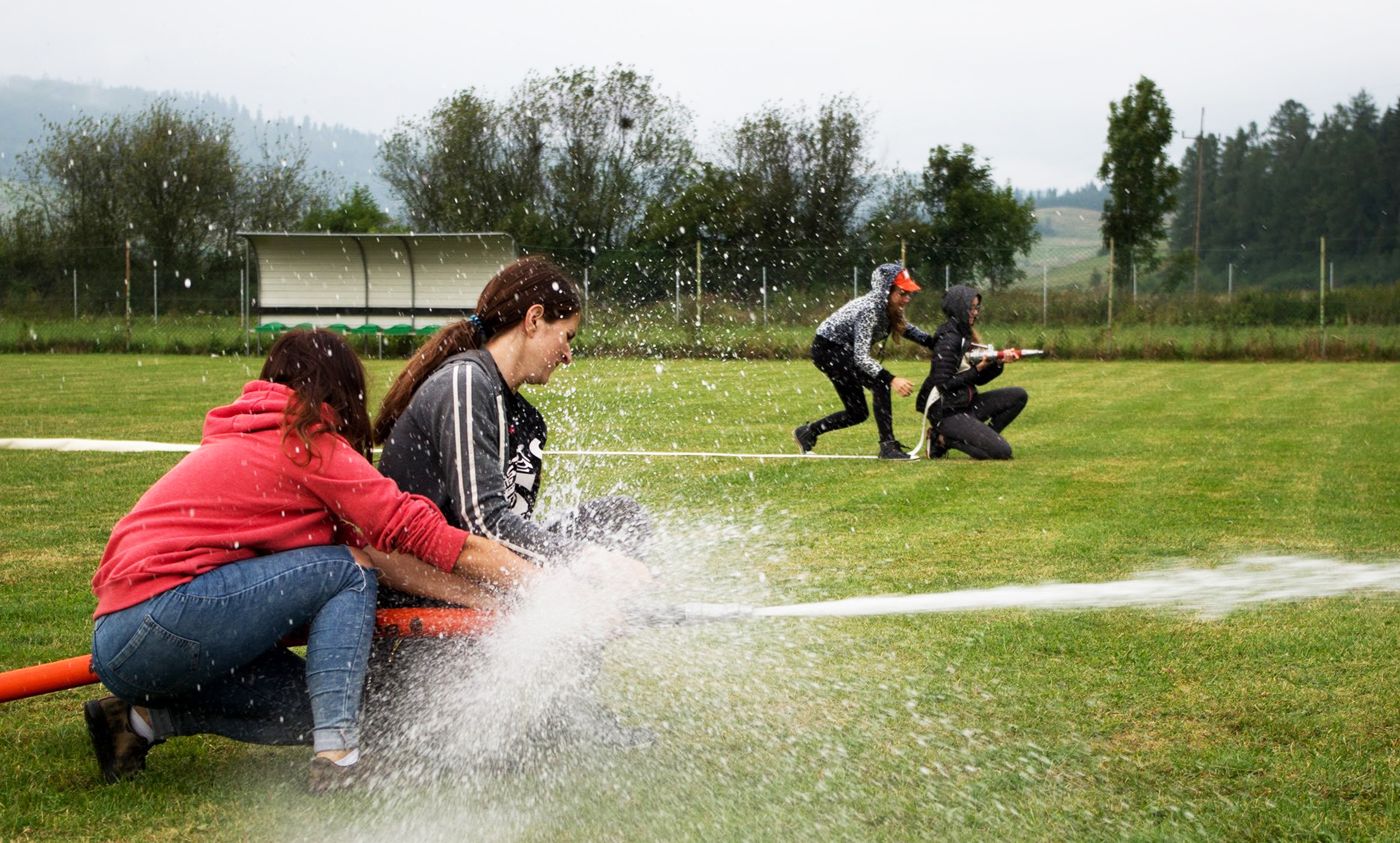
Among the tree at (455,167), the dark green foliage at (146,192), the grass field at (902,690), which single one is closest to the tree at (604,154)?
the tree at (455,167)

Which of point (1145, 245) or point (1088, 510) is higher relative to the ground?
point (1145, 245)

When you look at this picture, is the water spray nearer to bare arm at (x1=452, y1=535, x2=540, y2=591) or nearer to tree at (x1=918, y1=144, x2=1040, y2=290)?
bare arm at (x1=452, y1=535, x2=540, y2=591)

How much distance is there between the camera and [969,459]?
32.5ft

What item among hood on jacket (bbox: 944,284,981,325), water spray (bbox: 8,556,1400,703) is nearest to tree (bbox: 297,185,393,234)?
hood on jacket (bbox: 944,284,981,325)

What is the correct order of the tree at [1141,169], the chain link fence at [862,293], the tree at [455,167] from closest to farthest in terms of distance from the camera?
the chain link fence at [862,293], the tree at [455,167], the tree at [1141,169]

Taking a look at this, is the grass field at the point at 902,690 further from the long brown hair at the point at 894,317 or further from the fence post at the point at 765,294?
the fence post at the point at 765,294

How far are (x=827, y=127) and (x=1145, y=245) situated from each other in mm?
8858

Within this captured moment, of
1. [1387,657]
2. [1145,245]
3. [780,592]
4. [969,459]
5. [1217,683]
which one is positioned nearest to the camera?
[1217,683]

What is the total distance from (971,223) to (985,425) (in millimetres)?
19307

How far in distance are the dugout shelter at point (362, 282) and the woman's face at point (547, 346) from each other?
26.9 meters

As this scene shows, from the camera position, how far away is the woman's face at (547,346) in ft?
11.4

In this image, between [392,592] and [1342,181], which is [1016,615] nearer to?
[392,592]

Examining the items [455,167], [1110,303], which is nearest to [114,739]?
[1110,303]

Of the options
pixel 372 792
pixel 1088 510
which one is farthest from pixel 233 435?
pixel 1088 510
